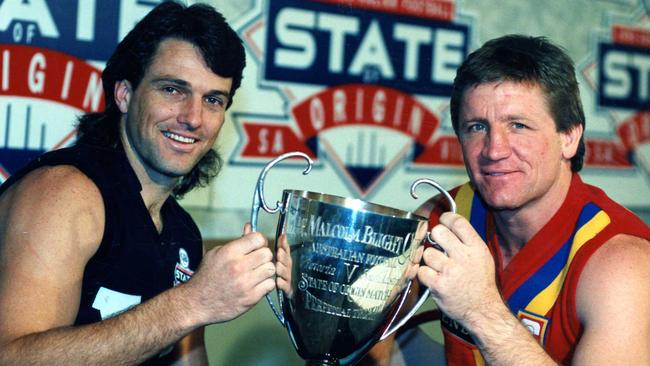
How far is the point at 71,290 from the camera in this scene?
1.34m

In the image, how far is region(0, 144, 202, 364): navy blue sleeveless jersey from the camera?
1.43 meters

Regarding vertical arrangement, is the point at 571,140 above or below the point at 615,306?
above

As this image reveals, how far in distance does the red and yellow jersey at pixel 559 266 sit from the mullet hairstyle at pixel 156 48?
0.61 meters

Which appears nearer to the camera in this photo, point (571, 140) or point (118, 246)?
point (118, 246)

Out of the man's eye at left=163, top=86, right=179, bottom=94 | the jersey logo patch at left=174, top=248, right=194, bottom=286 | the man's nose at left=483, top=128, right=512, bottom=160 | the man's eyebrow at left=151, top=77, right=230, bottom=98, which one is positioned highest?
the man's eyebrow at left=151, top=77, right=230, bottom=98

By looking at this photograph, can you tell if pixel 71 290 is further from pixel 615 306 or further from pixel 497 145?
pixel 615 306

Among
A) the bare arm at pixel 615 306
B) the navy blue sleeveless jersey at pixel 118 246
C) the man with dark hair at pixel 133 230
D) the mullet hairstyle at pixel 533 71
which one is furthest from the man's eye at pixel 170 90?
the bare arm at pixel 615 306

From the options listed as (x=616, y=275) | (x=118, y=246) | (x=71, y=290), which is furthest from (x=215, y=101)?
(x=616, y=275)

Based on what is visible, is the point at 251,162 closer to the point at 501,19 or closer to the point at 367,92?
the point at 367,92

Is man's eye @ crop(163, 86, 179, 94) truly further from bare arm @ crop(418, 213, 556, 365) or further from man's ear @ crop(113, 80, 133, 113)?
bare arm @ crop(418, 213, 556, 365)

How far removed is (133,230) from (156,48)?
339 mm

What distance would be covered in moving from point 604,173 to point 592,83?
0.88ft

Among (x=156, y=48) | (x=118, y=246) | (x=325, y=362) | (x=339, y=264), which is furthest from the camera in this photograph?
(x=156, y=48)

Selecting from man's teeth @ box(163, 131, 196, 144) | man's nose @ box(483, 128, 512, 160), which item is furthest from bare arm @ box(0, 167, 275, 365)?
man's nose @ box(483, 128, 512, 160)
